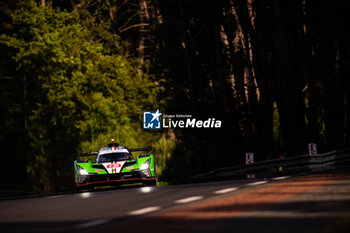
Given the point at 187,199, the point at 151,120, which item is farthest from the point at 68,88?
the point at 187,199

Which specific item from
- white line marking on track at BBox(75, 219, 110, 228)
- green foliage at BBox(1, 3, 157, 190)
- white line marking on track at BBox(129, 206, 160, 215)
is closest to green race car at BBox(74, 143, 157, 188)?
white line marking on track at BBox(129, 206, 160, 215)

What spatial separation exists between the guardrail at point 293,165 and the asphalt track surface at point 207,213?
334 inches

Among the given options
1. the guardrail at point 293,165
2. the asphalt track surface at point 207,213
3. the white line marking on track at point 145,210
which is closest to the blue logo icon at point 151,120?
the guardrail at point 293,165

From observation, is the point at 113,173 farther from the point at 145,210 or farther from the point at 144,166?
the point at 145,210

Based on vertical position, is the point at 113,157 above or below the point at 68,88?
below

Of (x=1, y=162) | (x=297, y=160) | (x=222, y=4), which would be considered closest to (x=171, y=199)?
(x=297, y=160)

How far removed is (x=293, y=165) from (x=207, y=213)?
14.5 m

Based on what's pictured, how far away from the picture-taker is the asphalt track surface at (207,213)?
9375 mm

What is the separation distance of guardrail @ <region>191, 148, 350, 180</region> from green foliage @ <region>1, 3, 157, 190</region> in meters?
17.9

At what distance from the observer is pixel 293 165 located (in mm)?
25188

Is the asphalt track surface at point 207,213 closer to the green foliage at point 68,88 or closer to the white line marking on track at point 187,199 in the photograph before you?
the white line marking on track at point 187,199

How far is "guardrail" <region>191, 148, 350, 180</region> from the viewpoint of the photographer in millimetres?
24719

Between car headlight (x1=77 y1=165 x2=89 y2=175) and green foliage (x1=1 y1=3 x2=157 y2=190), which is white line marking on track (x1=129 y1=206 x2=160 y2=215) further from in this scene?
green foliage (x1=1 y1=3 x2=157 y2=190)

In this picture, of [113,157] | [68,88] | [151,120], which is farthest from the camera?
[151,120]
